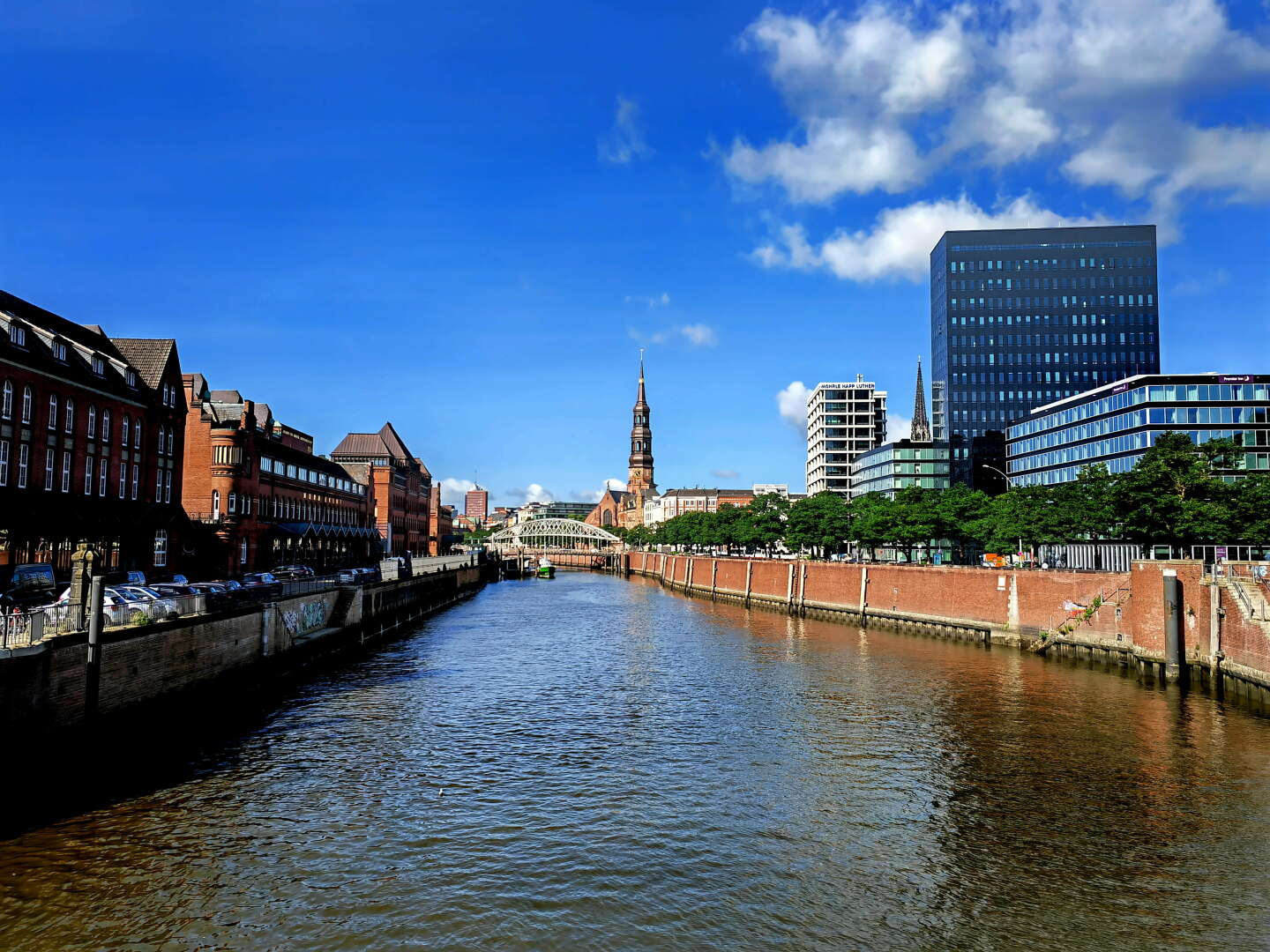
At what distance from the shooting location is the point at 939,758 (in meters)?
28.8

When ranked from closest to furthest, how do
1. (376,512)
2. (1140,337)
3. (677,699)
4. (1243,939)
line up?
1. (1243,939)
2. (677,699)
3. (376,512)
4. (1140,337)

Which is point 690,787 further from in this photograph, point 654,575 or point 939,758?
point 654,575

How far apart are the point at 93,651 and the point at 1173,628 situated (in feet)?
148

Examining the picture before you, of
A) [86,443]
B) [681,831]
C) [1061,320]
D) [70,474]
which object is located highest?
[1061,320]

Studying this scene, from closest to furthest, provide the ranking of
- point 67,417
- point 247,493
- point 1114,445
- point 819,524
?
point 67,417
point 247,493
point 1114,445
point 819,524

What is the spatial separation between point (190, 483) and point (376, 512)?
6646cm

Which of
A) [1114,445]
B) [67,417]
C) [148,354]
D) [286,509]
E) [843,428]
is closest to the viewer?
[67,417]

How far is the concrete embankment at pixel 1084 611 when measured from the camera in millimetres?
38500

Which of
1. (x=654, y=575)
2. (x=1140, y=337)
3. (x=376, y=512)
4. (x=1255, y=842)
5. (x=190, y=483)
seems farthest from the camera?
(x=654, y=575)

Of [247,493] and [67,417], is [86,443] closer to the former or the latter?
[67,417]

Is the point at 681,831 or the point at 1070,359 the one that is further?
the point at 1070,359

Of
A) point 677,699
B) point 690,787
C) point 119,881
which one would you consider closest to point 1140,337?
point 677,699

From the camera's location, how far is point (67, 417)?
51.6 meters

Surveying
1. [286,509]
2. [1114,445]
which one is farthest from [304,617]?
[1114,445]
